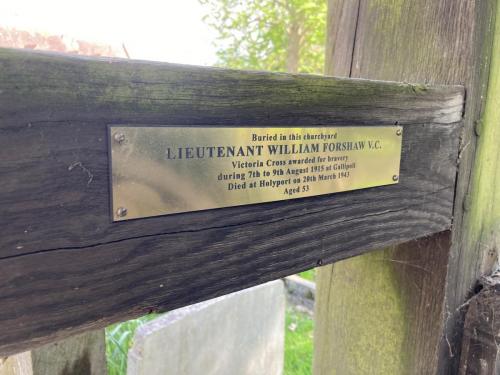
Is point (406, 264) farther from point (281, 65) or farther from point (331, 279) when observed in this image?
point (281, 65)

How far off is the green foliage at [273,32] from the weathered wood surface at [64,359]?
6.11 m

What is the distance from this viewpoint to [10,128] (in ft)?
1.55

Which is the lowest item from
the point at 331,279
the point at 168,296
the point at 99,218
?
the point at 331,279

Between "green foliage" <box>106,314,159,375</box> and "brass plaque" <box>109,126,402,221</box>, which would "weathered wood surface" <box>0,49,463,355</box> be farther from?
"green foliage" <box>106,314,159,375</box>

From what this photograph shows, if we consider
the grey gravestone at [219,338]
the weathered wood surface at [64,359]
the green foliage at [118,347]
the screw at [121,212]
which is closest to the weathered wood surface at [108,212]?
the screw at [121,212]

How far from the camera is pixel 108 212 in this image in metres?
0.55

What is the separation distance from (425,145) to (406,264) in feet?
1.17

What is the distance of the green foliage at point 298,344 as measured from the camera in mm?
3572

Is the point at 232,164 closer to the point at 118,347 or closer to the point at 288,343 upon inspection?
the point at 118,347

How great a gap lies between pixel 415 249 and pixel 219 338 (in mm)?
1801

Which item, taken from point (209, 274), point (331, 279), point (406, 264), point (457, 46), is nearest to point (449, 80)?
point (457, 46)

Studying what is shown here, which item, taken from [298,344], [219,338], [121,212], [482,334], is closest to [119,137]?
[121,212]

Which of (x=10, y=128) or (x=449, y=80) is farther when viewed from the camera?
(x=449, y=80)

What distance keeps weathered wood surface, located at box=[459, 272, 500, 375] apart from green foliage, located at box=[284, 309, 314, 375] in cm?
254
